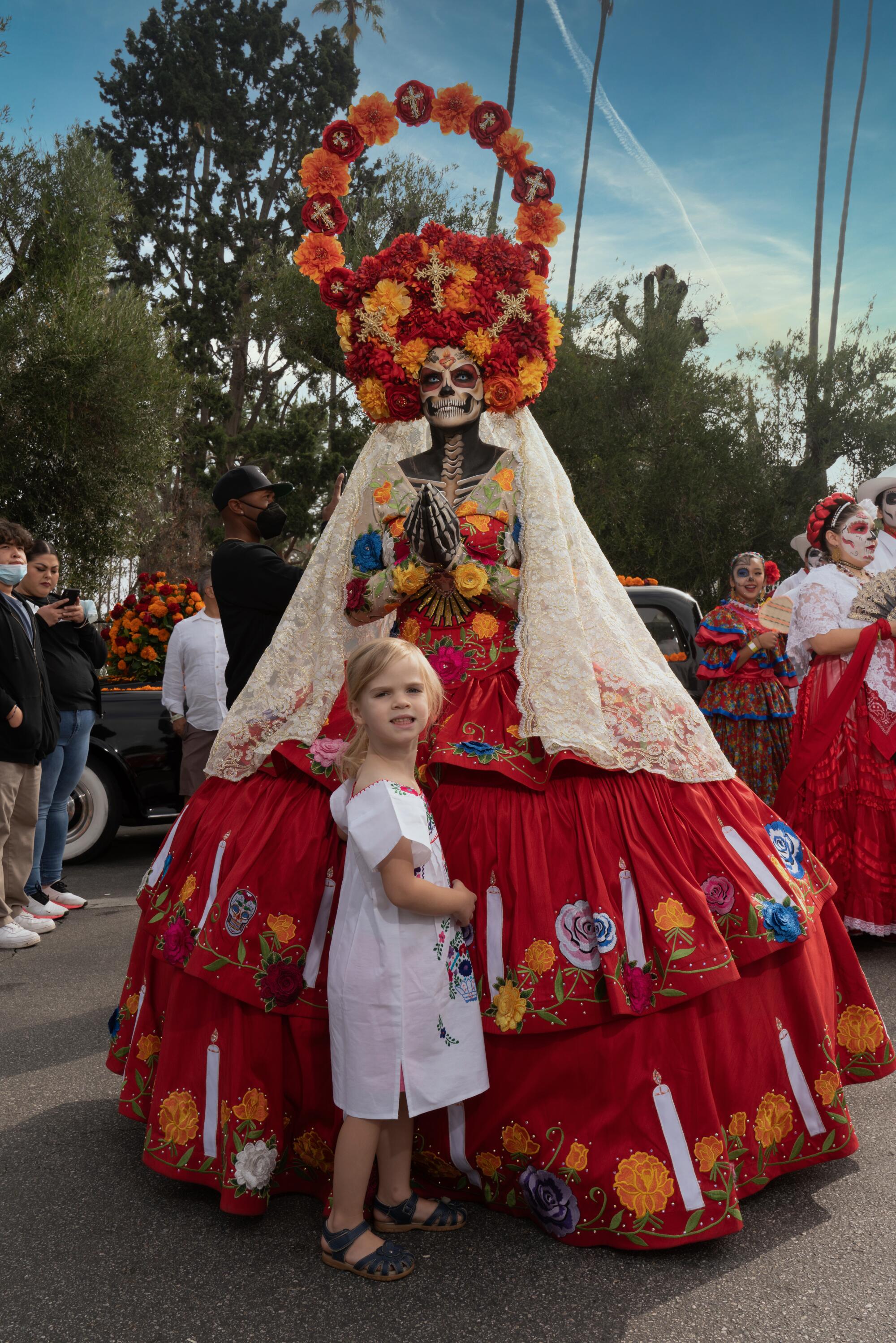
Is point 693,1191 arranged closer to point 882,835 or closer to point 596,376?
point 882,835

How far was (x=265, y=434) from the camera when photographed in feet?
65.7

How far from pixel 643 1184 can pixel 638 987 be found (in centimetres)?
43

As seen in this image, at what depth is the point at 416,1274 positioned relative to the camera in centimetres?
219

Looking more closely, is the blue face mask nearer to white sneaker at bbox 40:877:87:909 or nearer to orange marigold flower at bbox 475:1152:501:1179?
white sneaker at bbox 40:877:87:909

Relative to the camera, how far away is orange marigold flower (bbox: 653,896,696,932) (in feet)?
7.55

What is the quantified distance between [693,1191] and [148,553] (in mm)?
20386

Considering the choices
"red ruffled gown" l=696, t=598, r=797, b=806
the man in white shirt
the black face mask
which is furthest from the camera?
"red ruffled gown" l=696, t=598, r=797, b=806

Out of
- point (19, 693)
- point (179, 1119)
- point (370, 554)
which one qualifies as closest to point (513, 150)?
point (370, 554)

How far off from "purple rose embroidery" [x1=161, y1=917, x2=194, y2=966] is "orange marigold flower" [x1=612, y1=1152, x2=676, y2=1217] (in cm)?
119

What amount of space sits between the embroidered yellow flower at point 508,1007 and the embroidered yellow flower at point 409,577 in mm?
1176

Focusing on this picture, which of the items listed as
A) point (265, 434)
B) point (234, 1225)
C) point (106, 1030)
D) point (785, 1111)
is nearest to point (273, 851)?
point (234, 1225)

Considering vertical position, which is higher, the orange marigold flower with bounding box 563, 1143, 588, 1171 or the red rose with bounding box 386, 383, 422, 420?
the red rose with bounding box 386, 383, 422, 420

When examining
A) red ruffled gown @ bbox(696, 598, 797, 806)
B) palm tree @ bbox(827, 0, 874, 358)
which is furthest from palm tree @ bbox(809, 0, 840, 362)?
red ruffled gown @ bbox(696, 598, 797, 806)

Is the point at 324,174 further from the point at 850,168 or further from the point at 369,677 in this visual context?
the point at 850,168
